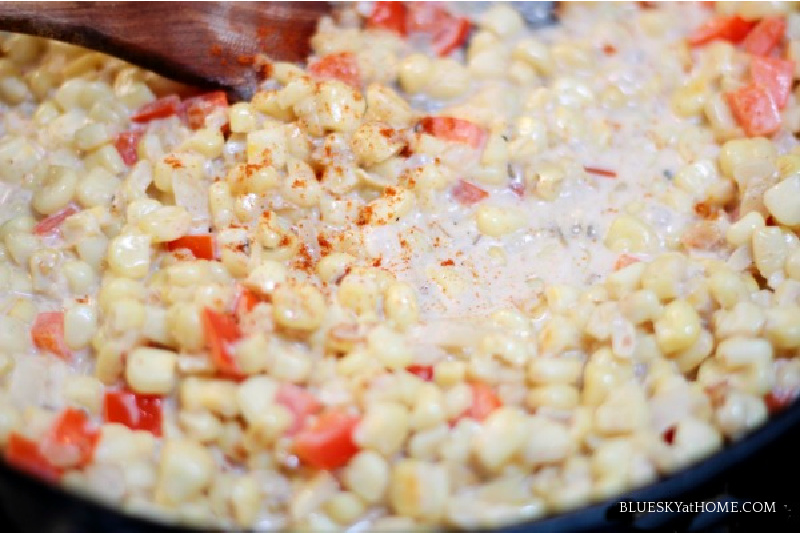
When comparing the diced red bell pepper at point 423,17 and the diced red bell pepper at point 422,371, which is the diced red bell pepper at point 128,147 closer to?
the diced red bell pepper at point 423,17

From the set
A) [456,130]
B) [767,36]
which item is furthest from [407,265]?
[767,36]

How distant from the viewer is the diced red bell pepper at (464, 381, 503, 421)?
174 centimetres

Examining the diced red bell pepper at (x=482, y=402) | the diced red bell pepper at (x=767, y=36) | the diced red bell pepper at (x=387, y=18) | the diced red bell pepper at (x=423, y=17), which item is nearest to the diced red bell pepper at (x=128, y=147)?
the diced red bell pepper at (x=387, y=18)

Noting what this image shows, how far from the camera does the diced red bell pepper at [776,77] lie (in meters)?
2.35

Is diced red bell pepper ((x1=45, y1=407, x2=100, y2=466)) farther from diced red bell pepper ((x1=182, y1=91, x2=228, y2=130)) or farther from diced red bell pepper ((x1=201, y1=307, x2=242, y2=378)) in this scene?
diced red bell pepper ((x1=182, y1=91, x2=228, y2=130))

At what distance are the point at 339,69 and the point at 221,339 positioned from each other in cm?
98

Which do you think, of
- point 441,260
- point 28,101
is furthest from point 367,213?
point 28,101

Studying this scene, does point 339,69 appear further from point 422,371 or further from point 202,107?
point 422,371

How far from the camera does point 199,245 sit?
2086mm

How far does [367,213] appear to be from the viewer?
215 centimetres

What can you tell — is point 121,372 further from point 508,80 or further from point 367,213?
point 508,80

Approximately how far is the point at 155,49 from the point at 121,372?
0.93 m

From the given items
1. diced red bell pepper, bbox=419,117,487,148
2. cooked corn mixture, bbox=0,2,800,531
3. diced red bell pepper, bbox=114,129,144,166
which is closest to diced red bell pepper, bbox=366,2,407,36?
cooked corn mixture, bbox=0,2,800,531

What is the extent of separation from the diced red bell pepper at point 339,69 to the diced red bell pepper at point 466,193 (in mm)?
435
